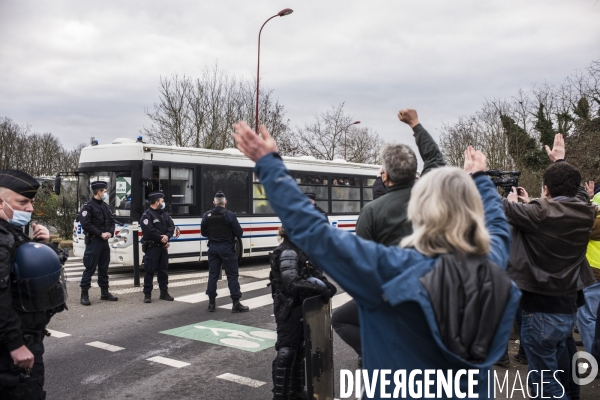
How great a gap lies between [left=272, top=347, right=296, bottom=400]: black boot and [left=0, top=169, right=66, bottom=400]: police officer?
1716mm

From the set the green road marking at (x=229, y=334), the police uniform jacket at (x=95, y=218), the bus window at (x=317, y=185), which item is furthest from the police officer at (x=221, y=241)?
the bus window at (x=317, y=185)

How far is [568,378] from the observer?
3.92 meters

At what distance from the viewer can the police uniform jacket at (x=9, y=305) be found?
277 cm

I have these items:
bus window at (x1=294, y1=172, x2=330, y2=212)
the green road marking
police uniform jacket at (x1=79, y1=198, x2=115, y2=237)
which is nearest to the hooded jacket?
the green road marking

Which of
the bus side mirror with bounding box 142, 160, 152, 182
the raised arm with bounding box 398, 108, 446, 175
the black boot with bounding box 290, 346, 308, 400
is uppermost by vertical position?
the bus side mirror with bounding box 142, 160, 152, 182

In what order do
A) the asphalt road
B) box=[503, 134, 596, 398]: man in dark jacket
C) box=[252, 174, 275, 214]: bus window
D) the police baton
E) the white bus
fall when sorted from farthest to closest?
1. box=[252, 174, 275, 214]: bus window
2. the white bus
3. the police baton
4. the asphalt road
5. box=[503, 134, 596, 398]: man in dark jacket

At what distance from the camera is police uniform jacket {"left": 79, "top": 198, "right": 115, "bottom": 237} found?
29.1 feet

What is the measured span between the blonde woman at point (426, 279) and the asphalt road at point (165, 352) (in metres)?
3.11

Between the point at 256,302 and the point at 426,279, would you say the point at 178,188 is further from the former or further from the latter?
the point at 426,279

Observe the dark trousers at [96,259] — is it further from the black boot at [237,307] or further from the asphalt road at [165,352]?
the black boot at [237,307]

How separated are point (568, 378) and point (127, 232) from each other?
9.86 metres

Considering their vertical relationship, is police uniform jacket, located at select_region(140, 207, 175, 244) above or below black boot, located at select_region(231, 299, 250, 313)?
above

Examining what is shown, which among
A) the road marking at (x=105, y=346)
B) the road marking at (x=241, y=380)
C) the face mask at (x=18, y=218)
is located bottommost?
the road marking at (x=241, y=380)

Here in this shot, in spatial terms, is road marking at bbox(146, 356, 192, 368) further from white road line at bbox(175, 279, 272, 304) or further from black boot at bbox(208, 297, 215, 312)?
white road line at bbox(175, 279, 272, 304)
